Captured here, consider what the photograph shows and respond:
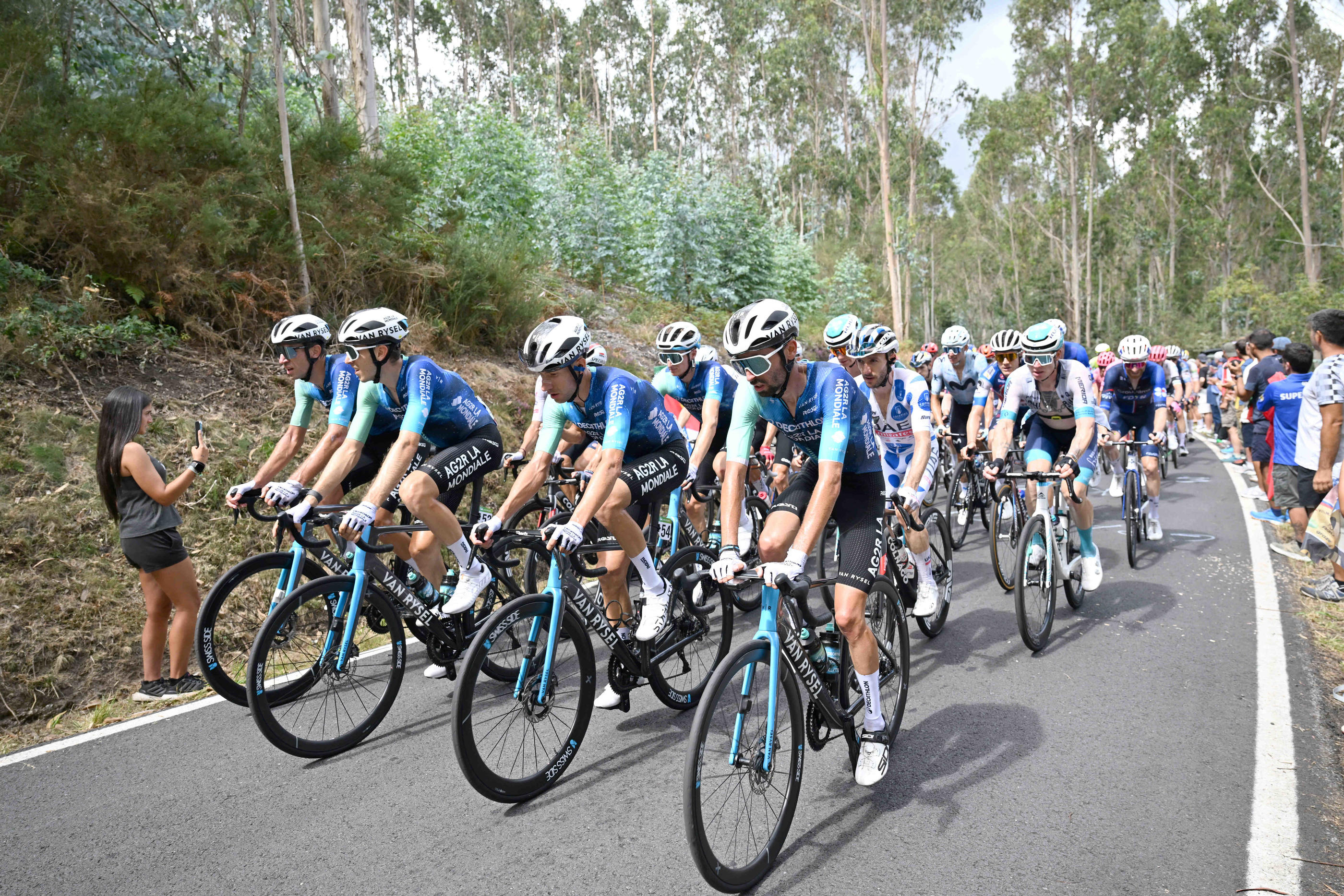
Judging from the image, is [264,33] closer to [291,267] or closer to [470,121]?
[291,267]

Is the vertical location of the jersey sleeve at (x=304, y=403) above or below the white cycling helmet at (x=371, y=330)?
below

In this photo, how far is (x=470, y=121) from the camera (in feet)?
54.0

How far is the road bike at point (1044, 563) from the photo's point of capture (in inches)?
231

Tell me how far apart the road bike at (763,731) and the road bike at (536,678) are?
2.39 feet

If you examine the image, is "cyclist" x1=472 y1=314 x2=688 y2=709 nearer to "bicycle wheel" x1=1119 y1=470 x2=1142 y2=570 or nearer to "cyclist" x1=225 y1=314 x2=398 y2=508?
"cyclist" x1=225 y1=314 x2=398 y2=508

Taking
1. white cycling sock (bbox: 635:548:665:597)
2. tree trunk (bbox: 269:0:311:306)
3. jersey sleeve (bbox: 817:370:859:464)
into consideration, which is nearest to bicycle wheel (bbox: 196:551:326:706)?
white cycling sock (bbox: 635:548:665:597)

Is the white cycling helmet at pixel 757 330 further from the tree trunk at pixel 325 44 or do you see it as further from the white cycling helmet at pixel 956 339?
the tree trunk at pixel 325 44

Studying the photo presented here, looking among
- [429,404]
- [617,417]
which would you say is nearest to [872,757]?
[617,417]

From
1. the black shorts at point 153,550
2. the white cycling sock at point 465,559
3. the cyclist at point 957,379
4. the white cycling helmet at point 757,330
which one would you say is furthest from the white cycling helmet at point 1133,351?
the black shorts at point 153,550

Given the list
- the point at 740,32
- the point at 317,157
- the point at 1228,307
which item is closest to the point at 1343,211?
the point at 1228,307

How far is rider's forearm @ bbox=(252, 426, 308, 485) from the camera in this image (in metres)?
5.89

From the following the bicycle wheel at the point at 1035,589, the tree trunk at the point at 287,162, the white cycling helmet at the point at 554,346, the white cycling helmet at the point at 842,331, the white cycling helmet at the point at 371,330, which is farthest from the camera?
the tree trunk at the point at 287,162

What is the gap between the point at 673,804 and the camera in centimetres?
403

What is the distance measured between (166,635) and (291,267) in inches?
236
